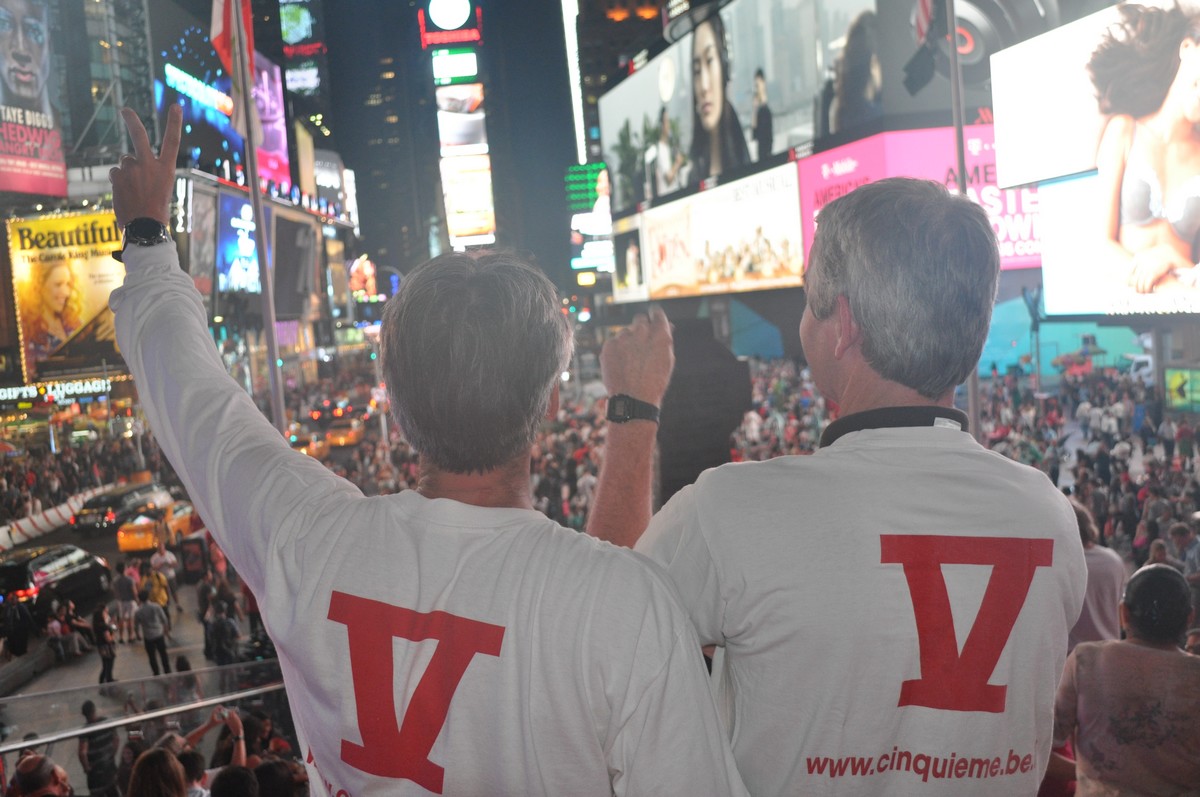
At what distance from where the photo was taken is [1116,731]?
117 inches

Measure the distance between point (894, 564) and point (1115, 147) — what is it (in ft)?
39.6

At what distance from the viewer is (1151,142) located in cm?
1116

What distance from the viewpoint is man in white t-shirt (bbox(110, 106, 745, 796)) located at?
1.21 meters

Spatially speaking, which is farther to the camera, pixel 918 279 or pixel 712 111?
pixel 712 111

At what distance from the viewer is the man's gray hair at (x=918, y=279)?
1.50 meters

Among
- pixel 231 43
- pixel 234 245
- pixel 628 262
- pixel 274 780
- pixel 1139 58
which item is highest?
pixel 234 245

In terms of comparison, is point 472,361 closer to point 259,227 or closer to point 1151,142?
point 259,227

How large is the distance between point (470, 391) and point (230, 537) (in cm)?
46

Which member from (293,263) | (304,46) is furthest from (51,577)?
→ (304,46)

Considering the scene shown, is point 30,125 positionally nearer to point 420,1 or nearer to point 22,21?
point 22,21

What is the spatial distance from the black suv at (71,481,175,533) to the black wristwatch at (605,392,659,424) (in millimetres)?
17078

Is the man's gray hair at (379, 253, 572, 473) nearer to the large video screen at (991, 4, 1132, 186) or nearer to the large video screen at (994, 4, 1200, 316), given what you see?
the large video screen at (994, 4, 1200, 316)

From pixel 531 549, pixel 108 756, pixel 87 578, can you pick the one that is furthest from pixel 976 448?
pixel 87 578

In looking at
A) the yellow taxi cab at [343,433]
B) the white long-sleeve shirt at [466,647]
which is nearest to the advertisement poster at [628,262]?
the yellow taxi cab at [343,433]
